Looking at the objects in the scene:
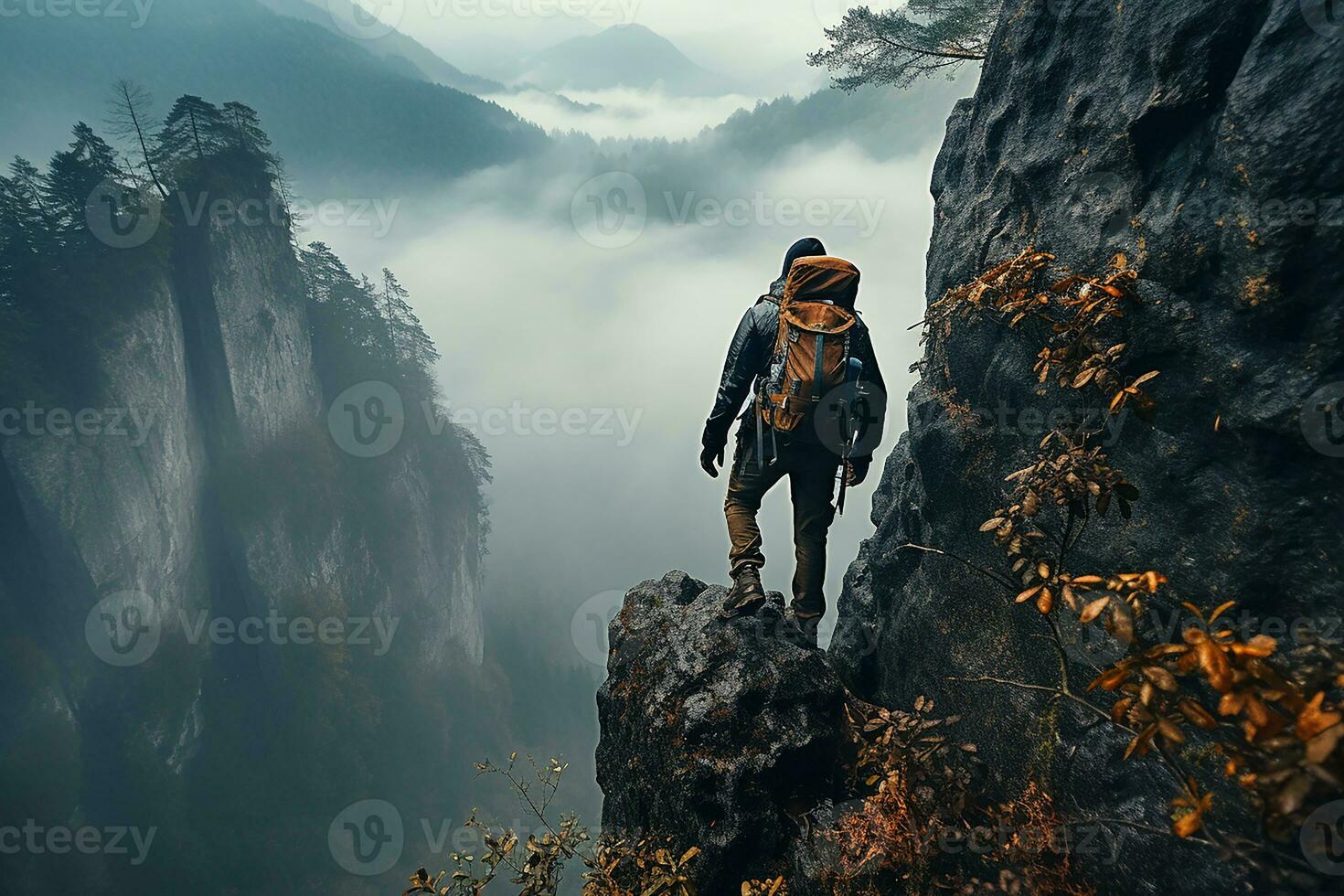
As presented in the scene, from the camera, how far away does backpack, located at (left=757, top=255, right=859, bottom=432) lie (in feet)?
15.5

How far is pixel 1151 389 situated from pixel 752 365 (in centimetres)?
303

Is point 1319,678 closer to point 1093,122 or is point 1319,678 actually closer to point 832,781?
point 832,781

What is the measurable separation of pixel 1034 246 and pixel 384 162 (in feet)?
688

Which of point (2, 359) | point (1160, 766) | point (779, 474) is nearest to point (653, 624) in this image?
point (779, 474)

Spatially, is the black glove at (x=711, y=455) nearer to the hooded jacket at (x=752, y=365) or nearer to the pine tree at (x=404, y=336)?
the hooded jacket at (x=752, y=365)

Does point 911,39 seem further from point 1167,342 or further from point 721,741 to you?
point 721,741

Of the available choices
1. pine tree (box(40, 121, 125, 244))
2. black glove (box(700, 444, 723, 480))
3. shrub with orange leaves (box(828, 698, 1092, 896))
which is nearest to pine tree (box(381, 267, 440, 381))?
pine tree (box(40, 121, 125, 244))

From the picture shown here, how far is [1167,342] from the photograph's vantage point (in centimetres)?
359

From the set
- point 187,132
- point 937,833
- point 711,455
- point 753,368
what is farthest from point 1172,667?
point 187,132

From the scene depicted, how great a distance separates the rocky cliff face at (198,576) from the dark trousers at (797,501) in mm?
36525

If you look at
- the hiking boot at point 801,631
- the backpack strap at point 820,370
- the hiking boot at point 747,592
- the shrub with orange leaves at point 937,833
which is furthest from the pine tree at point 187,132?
the shrub with orange leaves at point 937,833

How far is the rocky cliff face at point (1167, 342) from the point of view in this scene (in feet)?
9.73

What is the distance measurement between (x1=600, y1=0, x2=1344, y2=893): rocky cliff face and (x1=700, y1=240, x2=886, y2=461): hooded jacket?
4.22 feet

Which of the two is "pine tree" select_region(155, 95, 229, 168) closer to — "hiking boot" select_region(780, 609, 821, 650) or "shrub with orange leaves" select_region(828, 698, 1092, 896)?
"hiking boot" select_region(780, 609, 821, 650)
